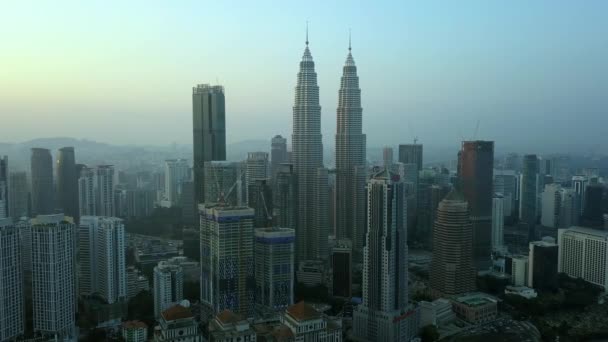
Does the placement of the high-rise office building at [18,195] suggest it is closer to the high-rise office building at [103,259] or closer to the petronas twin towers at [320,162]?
the high-rise office building at [103,259]

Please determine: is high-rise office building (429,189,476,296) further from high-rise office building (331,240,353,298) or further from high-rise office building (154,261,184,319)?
high-rise office building (154,261,184,319)

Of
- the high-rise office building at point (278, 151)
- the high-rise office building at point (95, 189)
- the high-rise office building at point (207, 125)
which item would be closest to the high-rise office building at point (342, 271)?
the high-rise office building at point (207, 125)

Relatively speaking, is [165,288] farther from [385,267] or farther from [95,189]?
[95,189]

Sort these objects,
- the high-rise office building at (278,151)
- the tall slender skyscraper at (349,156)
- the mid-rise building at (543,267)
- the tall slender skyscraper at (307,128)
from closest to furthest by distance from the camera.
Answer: the mid-rise building at (543,267), the tall slender skyscraper at (307,128), the tall slender skyscraper at (349,156), the high-rise office building at (278,151)

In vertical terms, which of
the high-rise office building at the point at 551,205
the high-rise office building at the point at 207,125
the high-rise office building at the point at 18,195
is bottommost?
the high-rise office building at the point at 551,205

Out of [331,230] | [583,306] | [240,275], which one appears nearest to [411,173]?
[331,230]

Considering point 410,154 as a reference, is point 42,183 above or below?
below

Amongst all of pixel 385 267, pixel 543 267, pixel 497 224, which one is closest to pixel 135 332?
pixel 385 267
